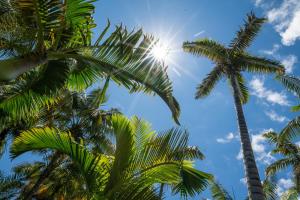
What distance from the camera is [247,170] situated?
1113 cm

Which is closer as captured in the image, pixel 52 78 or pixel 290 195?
pixel 52 78

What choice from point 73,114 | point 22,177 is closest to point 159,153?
point 73,114

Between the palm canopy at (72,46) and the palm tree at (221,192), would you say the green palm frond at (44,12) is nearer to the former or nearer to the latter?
the palm canopy at (72,46)

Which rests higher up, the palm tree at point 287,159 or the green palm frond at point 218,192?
the palm tree at point 287,159

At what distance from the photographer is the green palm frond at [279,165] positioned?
21125mm

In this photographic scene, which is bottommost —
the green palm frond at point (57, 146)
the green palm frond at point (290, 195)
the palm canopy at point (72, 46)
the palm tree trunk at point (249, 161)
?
the green palm frond at point (57, 146)

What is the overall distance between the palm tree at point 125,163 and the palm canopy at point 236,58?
9836mm

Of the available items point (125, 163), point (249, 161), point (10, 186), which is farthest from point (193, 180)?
point (10, 186)

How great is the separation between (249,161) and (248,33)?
7053 millimetres

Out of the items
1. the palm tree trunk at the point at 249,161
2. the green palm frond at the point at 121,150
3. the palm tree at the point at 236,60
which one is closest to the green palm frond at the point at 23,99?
the green palm frond at the point at 121,150

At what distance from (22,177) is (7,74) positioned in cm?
1495

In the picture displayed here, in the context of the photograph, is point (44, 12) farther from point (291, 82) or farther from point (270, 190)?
point (270, 190)

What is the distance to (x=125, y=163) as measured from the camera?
19.2 feet

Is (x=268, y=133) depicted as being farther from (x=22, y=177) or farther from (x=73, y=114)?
(x=22, y=177)
